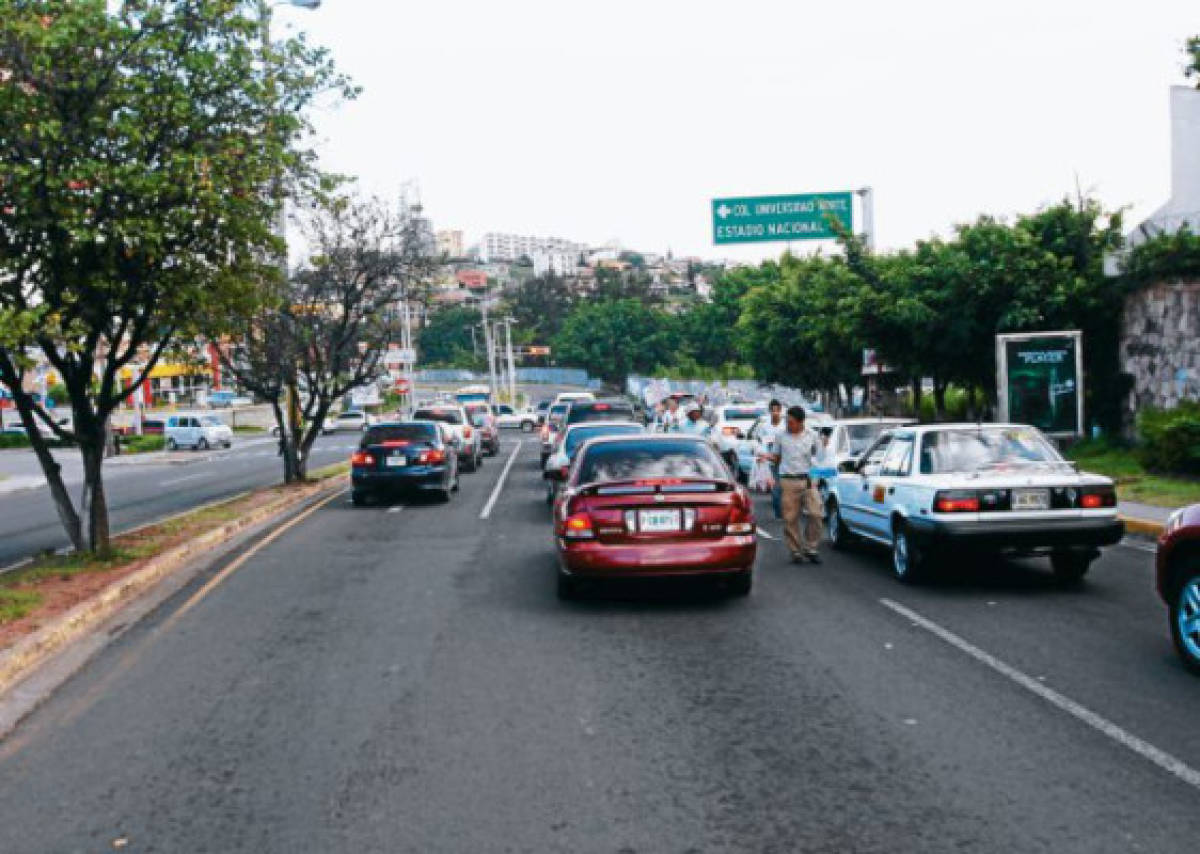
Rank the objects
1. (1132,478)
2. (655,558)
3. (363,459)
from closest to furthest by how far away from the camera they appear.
A: 1. (655,558)
2. (1132,478)
3. (363,459)

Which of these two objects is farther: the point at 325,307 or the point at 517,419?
the point at 517,419

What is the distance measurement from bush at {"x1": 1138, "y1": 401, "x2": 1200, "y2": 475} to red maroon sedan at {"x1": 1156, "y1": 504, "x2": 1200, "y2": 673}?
11839 millimetres

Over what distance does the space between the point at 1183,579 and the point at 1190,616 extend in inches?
9.3

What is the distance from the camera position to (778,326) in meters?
38.2

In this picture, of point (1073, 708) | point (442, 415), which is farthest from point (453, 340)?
point (1073, 708)

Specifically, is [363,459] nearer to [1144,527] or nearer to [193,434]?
[1144,527]

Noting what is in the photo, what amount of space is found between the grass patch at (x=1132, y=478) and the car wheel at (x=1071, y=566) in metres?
5.64

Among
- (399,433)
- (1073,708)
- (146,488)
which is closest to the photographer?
(1073,708)

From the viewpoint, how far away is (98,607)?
34.1 ft

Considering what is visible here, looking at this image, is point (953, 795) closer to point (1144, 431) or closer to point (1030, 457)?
point (1030, 457)

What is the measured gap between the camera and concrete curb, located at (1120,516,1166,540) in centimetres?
1395

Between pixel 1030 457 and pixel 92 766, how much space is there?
8.44 m

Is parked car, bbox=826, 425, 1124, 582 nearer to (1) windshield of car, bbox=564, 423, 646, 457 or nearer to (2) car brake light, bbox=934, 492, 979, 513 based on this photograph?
(2) car brake light, bbox=934, 492, 979, 513

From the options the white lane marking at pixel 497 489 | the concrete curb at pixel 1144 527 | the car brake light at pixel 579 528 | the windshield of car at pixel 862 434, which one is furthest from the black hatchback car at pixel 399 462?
the concrete curb at pixel 1144 527
